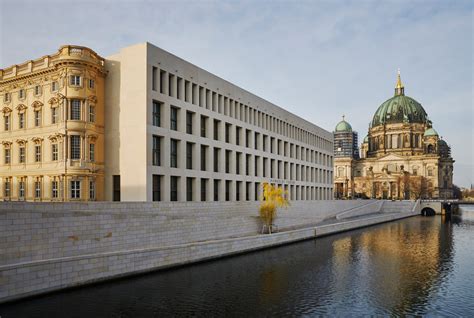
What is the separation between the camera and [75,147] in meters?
39.4

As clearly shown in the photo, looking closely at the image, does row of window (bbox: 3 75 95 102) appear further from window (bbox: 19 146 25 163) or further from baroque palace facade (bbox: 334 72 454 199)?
baroque palace facade (bbox: 334 72 454 199)

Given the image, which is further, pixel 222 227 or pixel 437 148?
pixel 437 148

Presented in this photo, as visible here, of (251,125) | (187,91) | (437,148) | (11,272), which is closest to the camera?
(11,272)

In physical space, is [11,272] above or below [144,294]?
above

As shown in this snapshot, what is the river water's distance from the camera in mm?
21109

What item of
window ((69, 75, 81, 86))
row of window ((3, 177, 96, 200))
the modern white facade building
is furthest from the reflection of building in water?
window ((69, 75, 81, 86))

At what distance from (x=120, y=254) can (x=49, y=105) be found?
867 inches

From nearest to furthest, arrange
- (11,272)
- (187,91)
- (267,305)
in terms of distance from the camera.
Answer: (11,272)
(267,305)
(187,91)

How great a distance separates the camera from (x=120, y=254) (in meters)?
26.6

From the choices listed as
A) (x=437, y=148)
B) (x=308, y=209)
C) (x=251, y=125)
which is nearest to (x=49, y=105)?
(x=251, y=125)

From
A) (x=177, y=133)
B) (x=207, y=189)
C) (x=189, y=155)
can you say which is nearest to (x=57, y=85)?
(x=177, y=133)

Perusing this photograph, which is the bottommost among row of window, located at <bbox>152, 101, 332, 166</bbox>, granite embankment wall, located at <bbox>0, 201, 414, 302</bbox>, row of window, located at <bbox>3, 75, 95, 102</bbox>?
granite embankment wall, located at <bbox>0, 201, 414, 302</bbox>

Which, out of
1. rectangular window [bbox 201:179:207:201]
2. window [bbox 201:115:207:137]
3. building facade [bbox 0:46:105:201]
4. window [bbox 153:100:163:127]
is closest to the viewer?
building facade [bbox 0:46:105:201]

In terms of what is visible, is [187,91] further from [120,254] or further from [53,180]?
[120,254]
